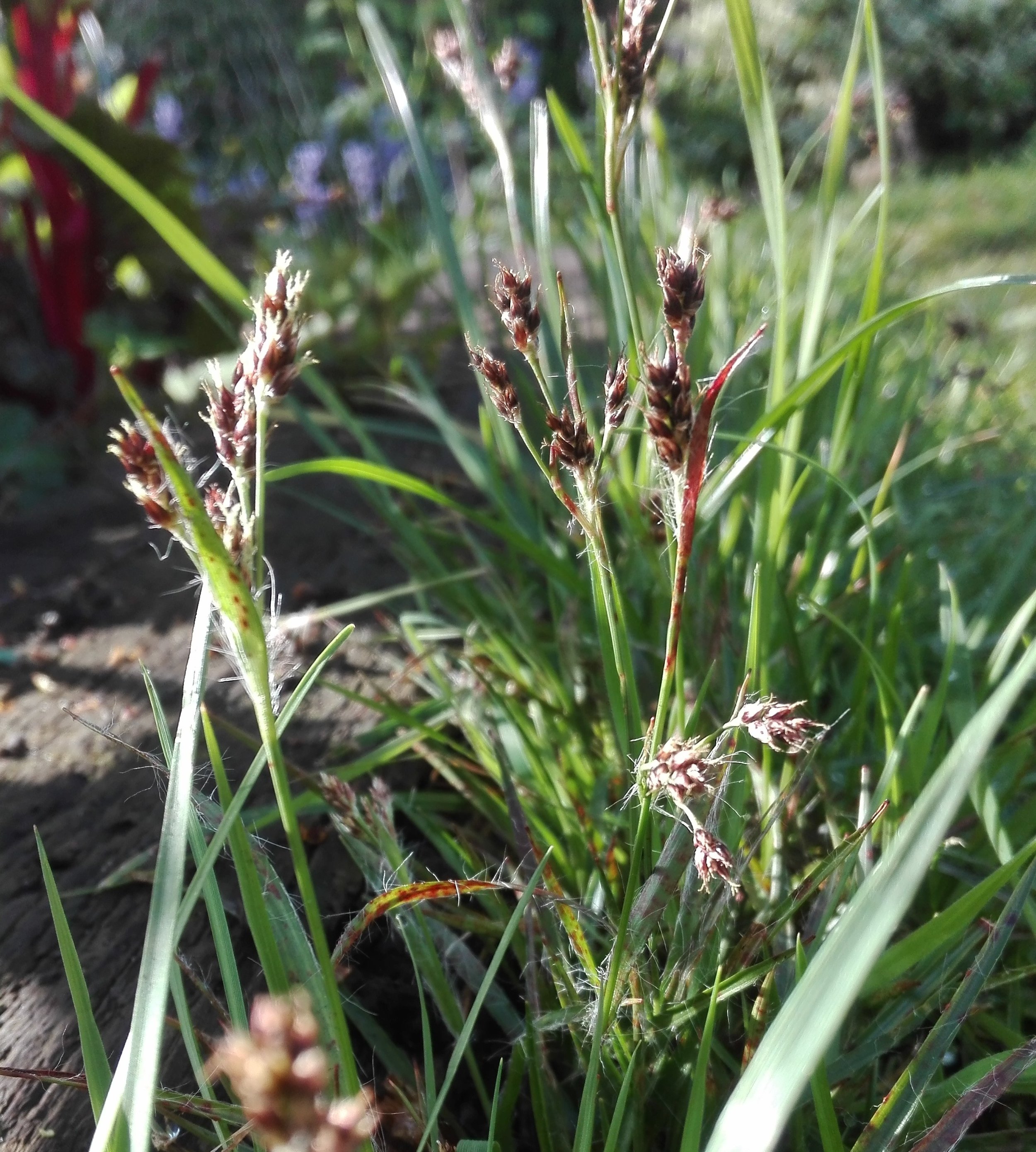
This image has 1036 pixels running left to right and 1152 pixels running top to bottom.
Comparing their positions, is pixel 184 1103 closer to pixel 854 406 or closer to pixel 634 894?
pixel 634 894

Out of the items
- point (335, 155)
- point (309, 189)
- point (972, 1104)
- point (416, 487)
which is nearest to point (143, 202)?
point (416, 487)

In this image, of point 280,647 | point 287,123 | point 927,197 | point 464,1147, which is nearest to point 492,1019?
point 464,1147

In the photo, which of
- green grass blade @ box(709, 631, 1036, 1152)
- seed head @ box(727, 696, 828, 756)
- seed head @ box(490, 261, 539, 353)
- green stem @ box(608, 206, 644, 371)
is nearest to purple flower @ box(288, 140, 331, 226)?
green stem @ box(608, 206, 644, 371)

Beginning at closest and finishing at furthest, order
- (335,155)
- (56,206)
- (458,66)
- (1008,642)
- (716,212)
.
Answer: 1. (1008,642)
2. (458,66)
3. (716,212)
4. (56,206)
5. (335,155)

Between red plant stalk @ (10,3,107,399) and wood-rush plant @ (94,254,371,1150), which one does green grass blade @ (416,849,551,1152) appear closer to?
wood-rush plant @ (94,254,371,1150)

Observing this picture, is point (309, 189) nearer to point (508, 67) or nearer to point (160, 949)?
point (508, 67)

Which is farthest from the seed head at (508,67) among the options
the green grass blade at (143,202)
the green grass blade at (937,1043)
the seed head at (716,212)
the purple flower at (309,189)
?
the purple flower at (309,189)

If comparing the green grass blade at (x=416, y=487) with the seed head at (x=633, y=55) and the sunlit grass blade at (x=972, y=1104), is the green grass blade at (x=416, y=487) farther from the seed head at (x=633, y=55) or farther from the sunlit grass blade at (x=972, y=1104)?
the sunlit grass blade at (x=972, y=1104)
